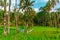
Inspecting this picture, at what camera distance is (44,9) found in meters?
64.8

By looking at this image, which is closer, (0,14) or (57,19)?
(0,14)

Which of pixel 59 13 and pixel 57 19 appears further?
pixel 57 19

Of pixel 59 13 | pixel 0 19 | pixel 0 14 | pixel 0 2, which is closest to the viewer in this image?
pixel 0 2

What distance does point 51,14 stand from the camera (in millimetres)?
69812

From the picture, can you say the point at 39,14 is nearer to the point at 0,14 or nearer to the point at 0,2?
the point at 0,14

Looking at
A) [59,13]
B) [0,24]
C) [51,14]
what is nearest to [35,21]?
[51,14]

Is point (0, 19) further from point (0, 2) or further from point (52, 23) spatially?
point (52, 23)

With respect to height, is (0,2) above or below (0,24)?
above

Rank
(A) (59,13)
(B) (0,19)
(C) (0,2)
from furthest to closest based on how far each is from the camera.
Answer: (A) (59,13) → (B) (0,19) → (C) (0,2)

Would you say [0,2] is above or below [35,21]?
above

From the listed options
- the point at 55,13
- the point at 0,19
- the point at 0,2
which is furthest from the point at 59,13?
the point at 0,2

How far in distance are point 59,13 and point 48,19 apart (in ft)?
36.3

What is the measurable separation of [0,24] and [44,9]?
15.6 metres

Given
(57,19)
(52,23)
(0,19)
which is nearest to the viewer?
(0,19)
